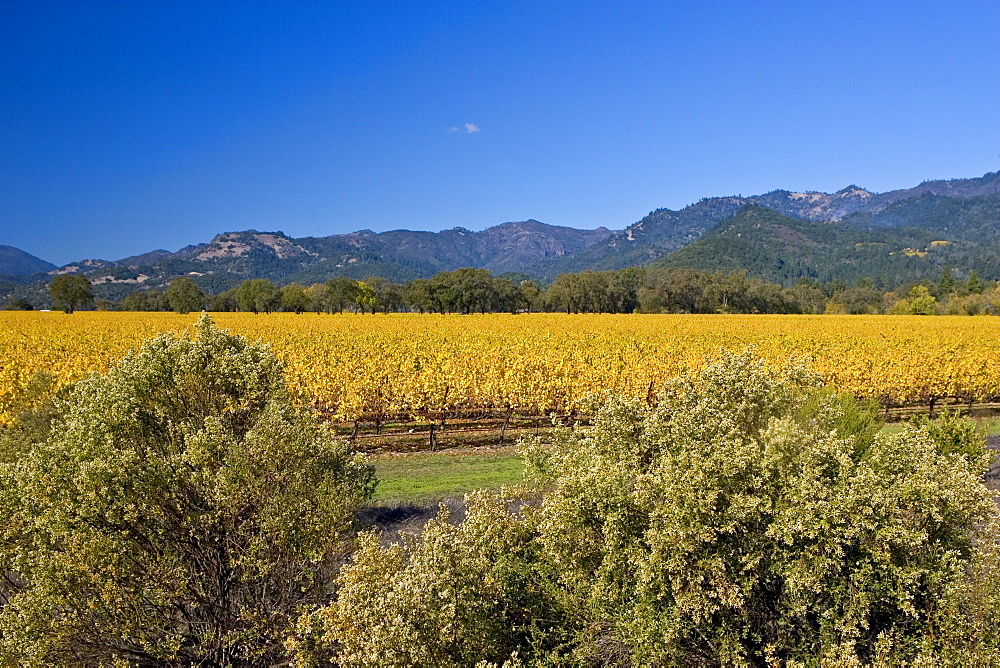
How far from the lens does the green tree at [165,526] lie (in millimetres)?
5391

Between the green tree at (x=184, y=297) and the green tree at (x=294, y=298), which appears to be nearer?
the green tree at (x=184, y=297)

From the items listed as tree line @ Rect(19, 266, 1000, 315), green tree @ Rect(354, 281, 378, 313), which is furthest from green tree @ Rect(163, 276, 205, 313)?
green tree @ Rect(354, 281, 378, 313)

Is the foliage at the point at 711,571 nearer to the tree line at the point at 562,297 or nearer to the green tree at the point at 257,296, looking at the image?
the tree line at the point at 562,297

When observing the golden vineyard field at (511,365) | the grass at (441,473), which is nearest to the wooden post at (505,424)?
the golden vineyard field at (511,365)

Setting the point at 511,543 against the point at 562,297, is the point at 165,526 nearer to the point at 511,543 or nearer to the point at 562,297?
the point at 511,543

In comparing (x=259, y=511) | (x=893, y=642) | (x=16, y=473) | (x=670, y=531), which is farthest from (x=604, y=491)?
(x=16, y=473)

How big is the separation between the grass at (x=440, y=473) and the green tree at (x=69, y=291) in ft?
282

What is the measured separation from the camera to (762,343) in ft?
100

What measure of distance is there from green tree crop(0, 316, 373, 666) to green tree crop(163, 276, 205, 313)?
99164 mm

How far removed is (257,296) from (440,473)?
313ft

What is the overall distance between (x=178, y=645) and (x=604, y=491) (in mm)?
4330

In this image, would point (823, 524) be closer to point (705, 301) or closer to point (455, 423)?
point (455, 423)

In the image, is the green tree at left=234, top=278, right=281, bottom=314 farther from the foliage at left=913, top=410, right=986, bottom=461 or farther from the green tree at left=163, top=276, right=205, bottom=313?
the foliage at left=913, top=410, right=986, bottom=461

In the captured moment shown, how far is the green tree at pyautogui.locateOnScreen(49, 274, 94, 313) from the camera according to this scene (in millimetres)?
81375
